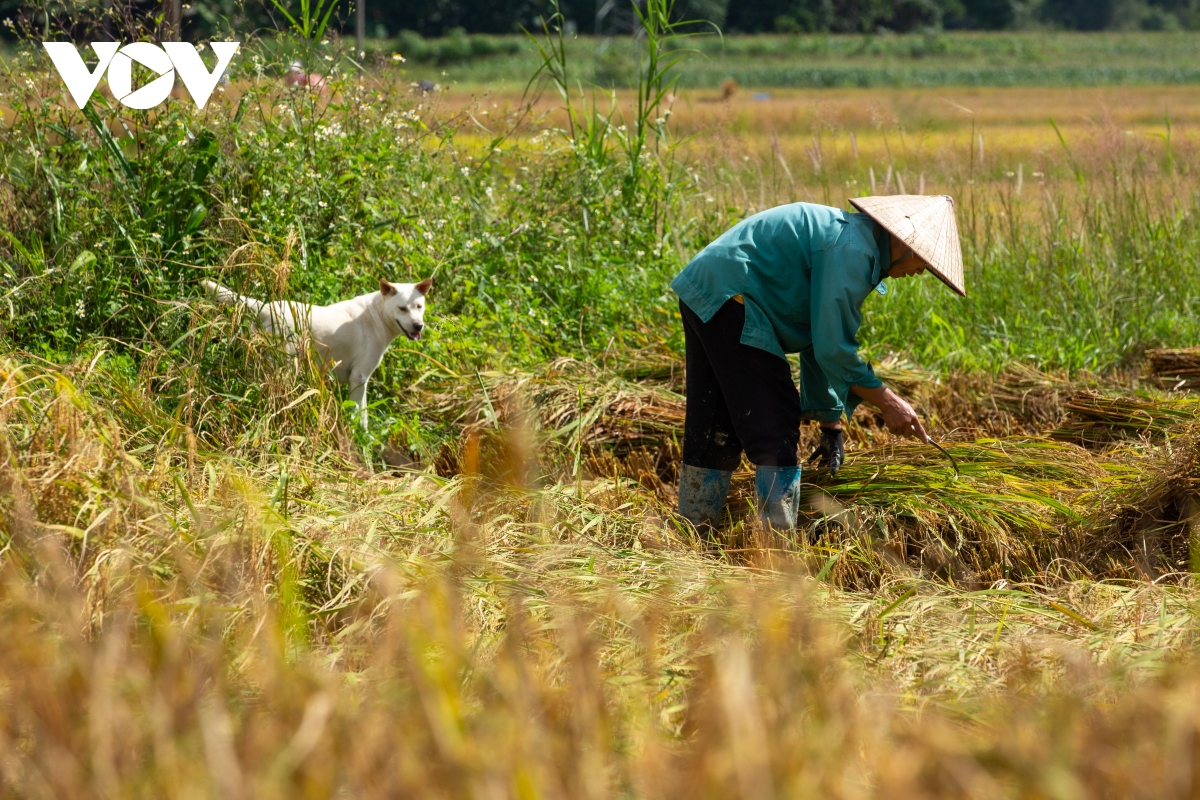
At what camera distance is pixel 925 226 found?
3373 millimetres

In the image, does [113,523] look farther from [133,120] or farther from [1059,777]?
[133,120]

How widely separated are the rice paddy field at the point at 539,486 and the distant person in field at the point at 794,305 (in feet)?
1.13

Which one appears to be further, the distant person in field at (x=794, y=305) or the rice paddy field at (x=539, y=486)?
the distant person in field at (x=794, y=305)

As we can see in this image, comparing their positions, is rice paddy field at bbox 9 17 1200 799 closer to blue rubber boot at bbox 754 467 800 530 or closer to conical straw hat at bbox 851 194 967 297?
blue rubber boot at bbox 754 467 800 530

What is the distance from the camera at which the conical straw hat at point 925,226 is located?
3318 millimetres

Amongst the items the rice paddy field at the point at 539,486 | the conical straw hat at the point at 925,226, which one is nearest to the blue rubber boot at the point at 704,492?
the rice paddy field at the point at 539,486

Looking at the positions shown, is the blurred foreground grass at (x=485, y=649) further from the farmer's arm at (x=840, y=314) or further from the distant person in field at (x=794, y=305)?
the farmer's arm at (x=840, y=314)

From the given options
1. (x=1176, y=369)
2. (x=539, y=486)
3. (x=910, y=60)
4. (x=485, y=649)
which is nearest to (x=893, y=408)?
(x=539, y=486)

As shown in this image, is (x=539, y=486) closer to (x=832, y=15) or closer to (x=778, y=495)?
(x=778, y=495)

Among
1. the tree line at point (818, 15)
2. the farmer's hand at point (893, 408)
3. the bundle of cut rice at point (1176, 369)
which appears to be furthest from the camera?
the tree line at point (818, 15)

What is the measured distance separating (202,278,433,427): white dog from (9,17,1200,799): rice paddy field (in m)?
0.09

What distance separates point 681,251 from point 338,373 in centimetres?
203

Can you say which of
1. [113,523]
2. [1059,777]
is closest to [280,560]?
[113,523]

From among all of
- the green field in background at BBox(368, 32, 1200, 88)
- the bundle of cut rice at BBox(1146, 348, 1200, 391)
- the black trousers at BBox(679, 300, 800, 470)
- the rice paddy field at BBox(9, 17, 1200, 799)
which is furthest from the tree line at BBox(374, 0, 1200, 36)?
the black trousers at BBox(679, 300, 800, 470)
